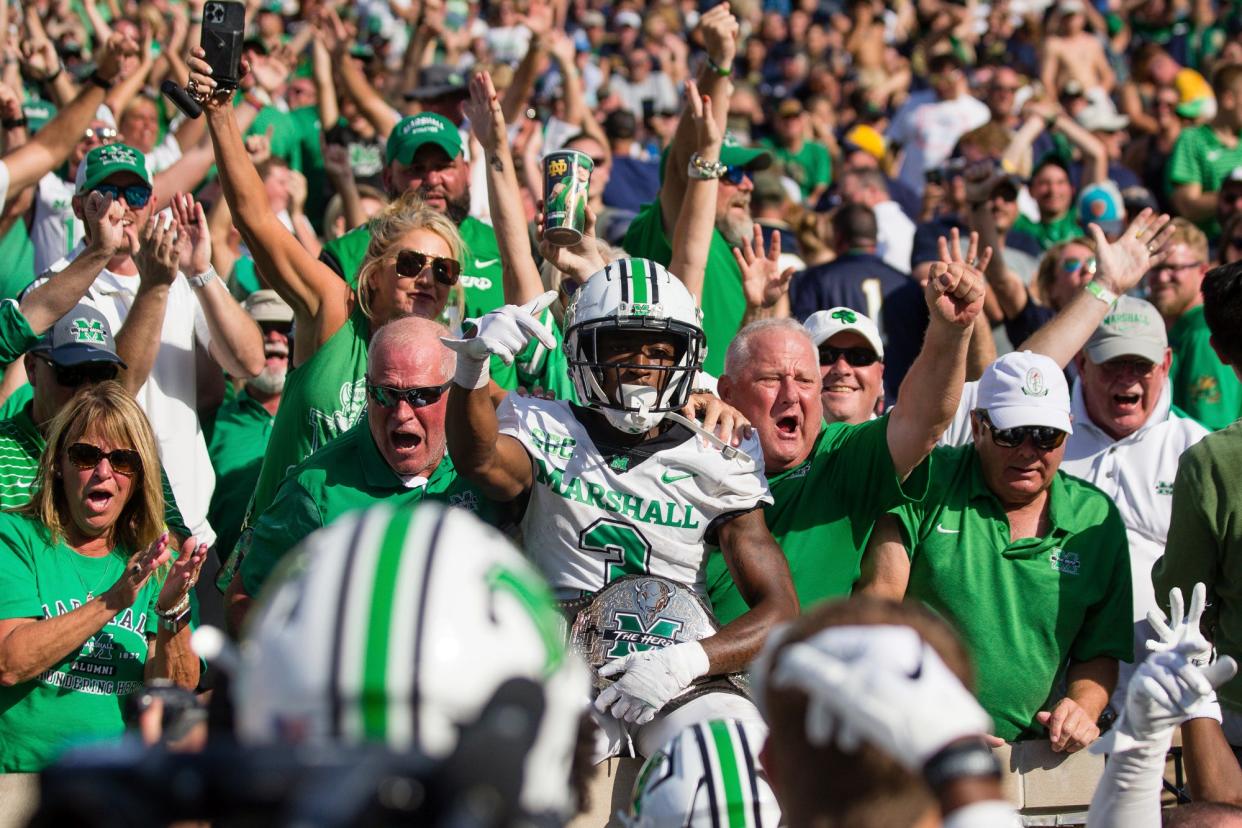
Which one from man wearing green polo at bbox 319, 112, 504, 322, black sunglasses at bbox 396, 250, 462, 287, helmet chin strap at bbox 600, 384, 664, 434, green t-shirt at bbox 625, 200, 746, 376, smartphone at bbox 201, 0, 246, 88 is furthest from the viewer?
green t-shirt at bbox 625, 200, 746, 376

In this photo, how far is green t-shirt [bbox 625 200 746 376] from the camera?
6.53 m

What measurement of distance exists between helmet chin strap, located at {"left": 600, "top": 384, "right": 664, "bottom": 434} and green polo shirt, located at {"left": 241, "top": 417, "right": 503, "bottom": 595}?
1.45ft

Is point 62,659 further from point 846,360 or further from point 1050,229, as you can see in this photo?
point 1050,229

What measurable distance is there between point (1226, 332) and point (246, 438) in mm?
3893

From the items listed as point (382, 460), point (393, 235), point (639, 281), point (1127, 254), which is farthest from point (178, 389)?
point (1127, 254)

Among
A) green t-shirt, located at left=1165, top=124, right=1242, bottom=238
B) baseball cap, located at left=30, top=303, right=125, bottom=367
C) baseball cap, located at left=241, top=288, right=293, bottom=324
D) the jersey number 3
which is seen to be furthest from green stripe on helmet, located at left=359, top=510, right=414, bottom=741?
green t-shirt, located at left=1165, top=124, right=1242, bottom=238

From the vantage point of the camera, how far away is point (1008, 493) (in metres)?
5.20

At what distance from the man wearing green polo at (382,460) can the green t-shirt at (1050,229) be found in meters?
5.48

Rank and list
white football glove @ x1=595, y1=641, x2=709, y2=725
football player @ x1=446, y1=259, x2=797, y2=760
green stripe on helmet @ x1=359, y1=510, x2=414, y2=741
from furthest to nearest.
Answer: football player @ x1=446, y1=259, x2=797, y2=760, white football glove @ x1=595, y1=641, x2=709, y2=725, green stripe on helmet @ x1=359, y1=510, x2=414, y2=741

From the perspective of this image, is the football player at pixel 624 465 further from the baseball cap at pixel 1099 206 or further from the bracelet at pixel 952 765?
the baseball cap at pixel 1099 206

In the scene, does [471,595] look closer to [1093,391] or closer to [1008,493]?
[1008,493]

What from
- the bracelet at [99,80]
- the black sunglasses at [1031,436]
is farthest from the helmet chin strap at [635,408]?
the bracelet at [99,80]

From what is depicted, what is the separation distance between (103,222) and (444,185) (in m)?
1.45

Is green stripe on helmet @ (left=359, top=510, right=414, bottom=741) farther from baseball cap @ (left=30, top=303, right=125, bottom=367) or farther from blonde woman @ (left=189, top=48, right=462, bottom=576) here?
baseball cap @ (left=30, top=303, right=125, bottom=367)
